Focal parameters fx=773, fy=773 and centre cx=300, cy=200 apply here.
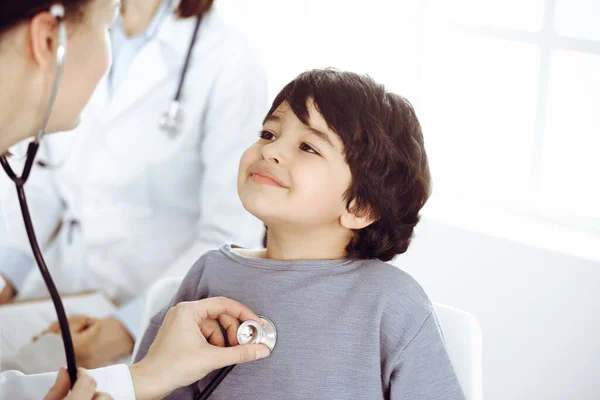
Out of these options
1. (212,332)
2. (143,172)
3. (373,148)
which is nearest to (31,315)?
(143,172)

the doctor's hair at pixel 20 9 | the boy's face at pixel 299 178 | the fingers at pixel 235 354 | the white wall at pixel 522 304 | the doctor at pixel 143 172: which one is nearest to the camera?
the doctor's hair at pixel 20 9

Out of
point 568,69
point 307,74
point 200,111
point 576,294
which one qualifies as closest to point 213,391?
point 307,74

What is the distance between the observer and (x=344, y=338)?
1.21 meters

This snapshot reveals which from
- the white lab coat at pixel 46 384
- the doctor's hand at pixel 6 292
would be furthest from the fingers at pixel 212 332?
the doctor's hand at pixel 6 292

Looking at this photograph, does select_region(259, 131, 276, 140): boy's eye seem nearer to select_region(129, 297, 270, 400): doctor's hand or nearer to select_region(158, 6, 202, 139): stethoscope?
select_region(129, 297, 270, 400): doctor's hand

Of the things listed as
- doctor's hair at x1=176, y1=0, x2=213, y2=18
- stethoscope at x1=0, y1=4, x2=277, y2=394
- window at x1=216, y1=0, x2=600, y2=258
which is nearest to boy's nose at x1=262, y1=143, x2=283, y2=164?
stethoscope at x1=0, y1=4, x2=277, y2=394

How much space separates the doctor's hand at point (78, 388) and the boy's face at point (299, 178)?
37 cm

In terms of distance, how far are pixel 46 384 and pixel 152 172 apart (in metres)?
0.75

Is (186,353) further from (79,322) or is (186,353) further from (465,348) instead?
(79,322)

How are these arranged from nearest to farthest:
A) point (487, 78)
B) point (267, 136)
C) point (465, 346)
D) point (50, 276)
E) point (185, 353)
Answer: point (50, 276), point (185, 353), point (465, 346), point (267, 136), point (487, 78)

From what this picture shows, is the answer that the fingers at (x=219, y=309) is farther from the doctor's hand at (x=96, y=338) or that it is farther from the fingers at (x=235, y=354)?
the doctor's hand at (x=96, y=338)

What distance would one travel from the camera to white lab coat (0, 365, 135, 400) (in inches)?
44.0

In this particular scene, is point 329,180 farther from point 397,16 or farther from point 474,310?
point 397,16

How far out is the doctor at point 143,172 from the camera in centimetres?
180
